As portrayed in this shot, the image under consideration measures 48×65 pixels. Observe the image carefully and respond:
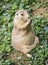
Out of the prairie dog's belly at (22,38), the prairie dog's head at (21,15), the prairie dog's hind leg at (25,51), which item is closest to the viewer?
the prairie dog's head at (21,15)

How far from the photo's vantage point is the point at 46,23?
19.9 ft

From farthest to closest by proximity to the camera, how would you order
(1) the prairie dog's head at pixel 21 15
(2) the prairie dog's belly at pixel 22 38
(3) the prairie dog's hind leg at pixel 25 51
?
(3) the prairie dog's hind leg at pixel 25 51
(2) the prairie dog's belly at pixel 22 38
(1) the prairie dog's head at pixel 21 15

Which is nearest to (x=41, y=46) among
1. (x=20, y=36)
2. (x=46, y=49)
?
(x=46, y=49)

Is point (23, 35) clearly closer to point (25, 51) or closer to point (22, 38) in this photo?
point (22, 38)

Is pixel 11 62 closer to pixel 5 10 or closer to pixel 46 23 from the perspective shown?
pixel 46 23

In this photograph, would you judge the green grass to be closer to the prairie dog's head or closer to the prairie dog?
the prairie dog

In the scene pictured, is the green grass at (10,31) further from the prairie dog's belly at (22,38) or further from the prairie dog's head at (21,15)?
the prairie dog's head at (21,15)

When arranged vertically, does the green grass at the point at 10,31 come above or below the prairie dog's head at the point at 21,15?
below

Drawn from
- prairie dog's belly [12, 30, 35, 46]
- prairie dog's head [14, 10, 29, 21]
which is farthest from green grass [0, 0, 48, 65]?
prairie dog's head [14, 10, 29, 21]

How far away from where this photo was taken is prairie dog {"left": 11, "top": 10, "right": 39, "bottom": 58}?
4953 mm

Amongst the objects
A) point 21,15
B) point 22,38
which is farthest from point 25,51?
point 21,15

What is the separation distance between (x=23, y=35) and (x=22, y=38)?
0.06 meters

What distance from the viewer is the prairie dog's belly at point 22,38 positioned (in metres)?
5.21

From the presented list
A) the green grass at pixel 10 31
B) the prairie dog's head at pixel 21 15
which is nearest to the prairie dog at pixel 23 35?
the prairie dog's head at pixel 21 15
